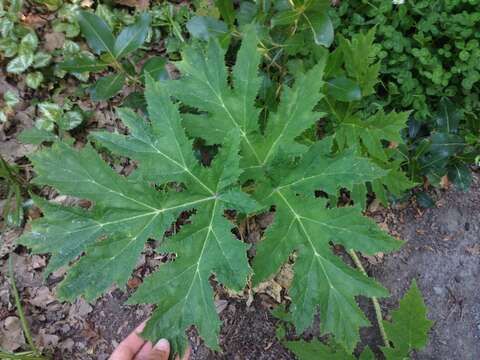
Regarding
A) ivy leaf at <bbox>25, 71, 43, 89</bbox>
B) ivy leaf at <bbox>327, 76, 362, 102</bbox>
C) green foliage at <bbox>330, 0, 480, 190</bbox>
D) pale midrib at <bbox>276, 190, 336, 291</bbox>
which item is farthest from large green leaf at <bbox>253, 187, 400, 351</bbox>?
ivy leaf at <bbox>25, 71, 43, 89</bbox>

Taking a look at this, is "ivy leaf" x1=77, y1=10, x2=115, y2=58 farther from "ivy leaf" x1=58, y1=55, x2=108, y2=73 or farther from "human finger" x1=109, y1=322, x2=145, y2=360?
"human finger" x1=109, y1=322, x2=145, y2=360

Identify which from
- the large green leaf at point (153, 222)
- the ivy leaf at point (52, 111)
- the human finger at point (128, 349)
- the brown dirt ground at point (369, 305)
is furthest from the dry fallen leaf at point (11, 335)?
the large green leaf at point (153, 222)

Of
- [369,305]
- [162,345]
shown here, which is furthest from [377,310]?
[162,345]

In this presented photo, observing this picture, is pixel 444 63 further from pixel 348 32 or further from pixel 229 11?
pixel 229 11

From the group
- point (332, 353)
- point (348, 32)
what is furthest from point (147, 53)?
point (332, 353)

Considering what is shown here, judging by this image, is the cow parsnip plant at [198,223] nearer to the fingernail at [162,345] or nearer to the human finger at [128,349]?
the fingernail at [162,345]

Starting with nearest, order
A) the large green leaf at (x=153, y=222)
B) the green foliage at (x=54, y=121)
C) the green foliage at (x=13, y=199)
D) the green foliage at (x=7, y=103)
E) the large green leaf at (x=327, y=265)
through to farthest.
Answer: the large green leaf at (x=153, y=222)
the large green leaf at (x=327, y=265)
the green foliage at (x=13, y=199)
the green foliage at (x=54, y=121)
the green foliage at (x=7, y=103)

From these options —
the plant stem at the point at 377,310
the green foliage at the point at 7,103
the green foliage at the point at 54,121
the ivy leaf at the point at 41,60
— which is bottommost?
the plant stem at the point at 377,310

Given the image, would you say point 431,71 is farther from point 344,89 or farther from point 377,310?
point 377,310
